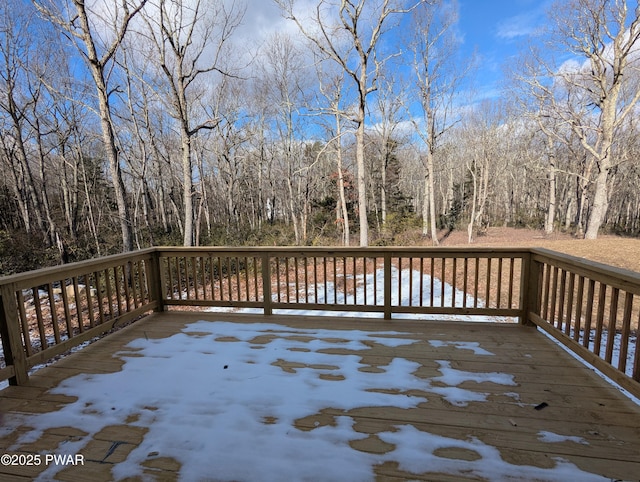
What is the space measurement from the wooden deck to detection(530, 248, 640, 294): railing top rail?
0.71 meters

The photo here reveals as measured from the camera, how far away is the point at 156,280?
4.03 m

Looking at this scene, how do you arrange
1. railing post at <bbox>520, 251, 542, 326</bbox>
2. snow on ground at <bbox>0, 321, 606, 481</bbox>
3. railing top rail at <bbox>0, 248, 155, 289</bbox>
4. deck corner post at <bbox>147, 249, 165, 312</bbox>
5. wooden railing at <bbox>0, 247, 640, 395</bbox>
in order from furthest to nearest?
deck corner post at <bbox>147, 249, 165, 312</bbox>, railing post at <bbox>520, 251, 542, 326</bbox>, railing top rail at <bbox>0, 248, 155, 289</bbox>, wooden railing at <bbox>0, 247, 640, 395</bbox>, snow on ground at <bbox>0, 321, 606, 481</bbox>

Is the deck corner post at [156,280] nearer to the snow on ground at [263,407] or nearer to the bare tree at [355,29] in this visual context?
the snow on ground at [263,407]

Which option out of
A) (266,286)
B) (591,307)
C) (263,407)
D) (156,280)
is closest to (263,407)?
(263,407)

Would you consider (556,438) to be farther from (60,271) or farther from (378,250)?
(60,271)

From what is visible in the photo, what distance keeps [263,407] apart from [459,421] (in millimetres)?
1151

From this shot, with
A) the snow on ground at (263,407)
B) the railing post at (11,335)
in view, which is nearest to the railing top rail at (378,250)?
the snow on ground at (263,407)

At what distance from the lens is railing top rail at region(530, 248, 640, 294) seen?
1974 mm

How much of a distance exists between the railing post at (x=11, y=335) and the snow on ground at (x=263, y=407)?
1.15ft

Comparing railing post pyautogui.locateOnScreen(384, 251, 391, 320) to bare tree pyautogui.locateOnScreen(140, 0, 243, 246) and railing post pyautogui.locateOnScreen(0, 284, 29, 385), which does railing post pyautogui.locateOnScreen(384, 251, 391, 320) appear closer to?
railing post pyautogui.locateOnScreen(0, 284, 29, 385)

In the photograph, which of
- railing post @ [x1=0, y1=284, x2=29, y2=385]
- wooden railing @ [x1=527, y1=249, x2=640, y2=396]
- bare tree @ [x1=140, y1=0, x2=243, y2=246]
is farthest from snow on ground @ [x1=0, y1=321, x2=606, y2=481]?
bare tree @ [x1=140, y1=0, x2=243, y2=246]

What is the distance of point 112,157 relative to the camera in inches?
277

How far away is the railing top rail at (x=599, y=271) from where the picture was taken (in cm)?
197

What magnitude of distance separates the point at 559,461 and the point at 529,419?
1.04ft
